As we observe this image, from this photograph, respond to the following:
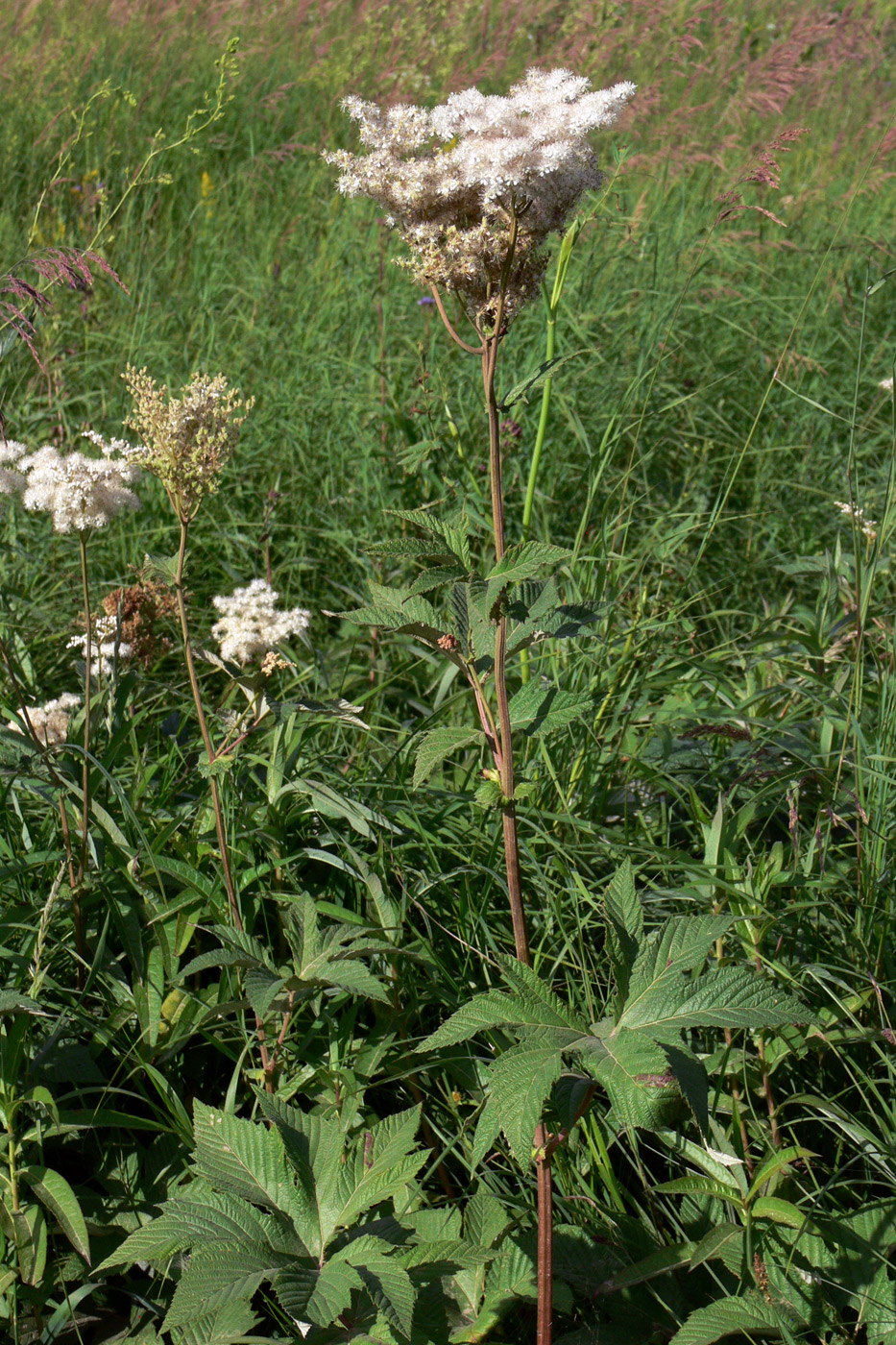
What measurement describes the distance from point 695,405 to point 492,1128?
9.21 ft

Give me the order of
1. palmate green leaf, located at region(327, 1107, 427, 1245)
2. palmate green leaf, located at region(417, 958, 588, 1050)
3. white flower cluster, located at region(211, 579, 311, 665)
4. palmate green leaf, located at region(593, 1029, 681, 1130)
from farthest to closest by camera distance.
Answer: white flower cluster, located at region(211, 579, 311, 665)
palmate green leaf, located at region(327, 1107, 427, 1245)
palmate green leaf, located at region(417, 958, 588, 1050)
palmate green leaf, located at region(593, 1029, 681, 1130)

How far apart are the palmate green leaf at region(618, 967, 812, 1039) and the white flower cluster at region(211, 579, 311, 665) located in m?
0.88

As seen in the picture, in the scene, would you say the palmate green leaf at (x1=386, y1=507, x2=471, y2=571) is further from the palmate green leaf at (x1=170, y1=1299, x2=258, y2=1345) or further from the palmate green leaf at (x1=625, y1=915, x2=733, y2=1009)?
the palmate green leaf at (x1=170, y1=1299, x2=258, y2=1345)

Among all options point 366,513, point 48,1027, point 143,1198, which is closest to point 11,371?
point 366,513

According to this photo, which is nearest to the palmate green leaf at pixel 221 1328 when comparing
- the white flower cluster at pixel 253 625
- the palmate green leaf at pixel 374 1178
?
the palmate green leaf at pixel 374 1178

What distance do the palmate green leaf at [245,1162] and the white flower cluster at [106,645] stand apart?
30.5 inches

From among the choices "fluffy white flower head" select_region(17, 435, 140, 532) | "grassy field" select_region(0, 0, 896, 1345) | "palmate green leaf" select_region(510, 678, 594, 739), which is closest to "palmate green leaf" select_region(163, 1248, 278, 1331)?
"grassy field" select_region(0, 0, 896, 1345)

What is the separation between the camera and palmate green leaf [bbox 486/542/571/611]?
41.9 inches

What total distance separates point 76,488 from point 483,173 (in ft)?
2.60

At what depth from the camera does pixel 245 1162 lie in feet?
3.91

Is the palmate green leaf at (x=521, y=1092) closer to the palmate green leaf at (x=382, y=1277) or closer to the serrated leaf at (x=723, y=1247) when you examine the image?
the palmate green leaf at (x=382, y=1277)

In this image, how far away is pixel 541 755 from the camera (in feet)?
6.42

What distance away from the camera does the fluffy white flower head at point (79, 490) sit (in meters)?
1.56

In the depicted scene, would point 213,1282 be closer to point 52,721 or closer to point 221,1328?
point 221,1328
